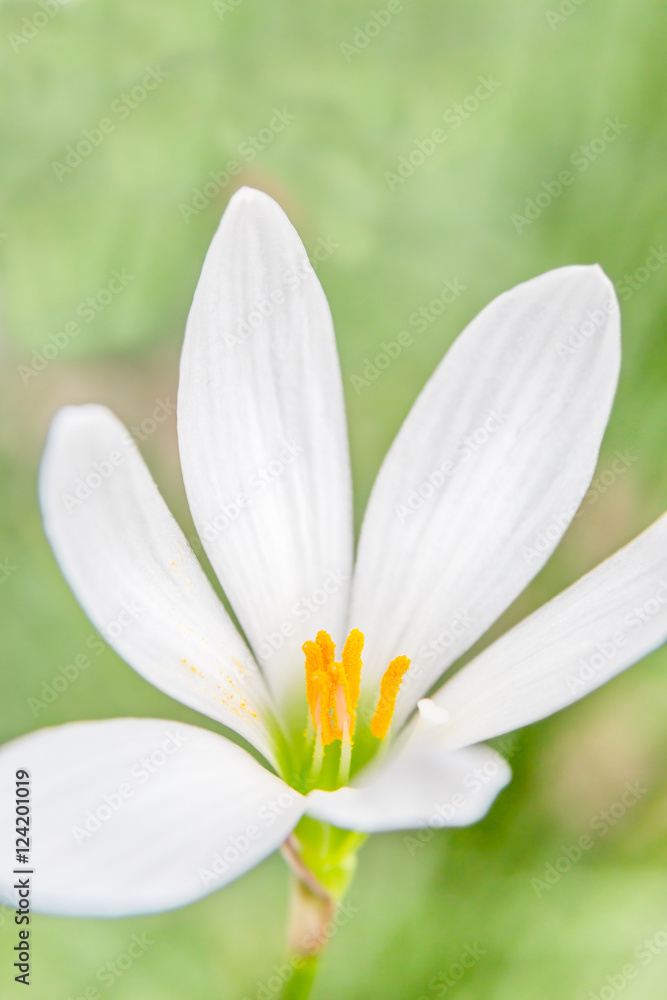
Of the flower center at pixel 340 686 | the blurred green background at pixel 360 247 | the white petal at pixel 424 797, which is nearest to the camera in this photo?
the white petal at pixel 424 797

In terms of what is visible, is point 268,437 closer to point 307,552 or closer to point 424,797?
point 307,552

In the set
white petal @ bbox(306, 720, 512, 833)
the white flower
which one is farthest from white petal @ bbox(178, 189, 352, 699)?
white petal @ bbox(306, 720, 512, 833)

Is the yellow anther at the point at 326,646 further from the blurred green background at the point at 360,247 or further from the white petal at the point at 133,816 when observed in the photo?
the blurred green background at the point at 360,247

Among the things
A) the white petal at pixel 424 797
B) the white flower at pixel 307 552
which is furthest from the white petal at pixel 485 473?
the white petal at pixel 424 797

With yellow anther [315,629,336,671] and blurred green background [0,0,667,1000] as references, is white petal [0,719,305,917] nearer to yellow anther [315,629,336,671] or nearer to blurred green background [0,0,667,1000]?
yellow anther [315,629,336,671]

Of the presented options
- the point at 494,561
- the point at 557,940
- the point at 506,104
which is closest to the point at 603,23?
the point at 506,104

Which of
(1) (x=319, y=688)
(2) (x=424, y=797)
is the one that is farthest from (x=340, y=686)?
(2) (x=424, y=797)

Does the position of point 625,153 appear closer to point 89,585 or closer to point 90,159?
point 90,159
